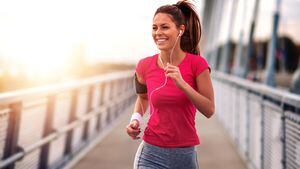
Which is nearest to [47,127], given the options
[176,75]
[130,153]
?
[130,153]

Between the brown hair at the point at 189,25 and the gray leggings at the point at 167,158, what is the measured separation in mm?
474

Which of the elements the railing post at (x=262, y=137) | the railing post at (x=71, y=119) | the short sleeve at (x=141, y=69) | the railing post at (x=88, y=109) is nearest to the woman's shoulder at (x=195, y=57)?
the short sleeve at (x=141, y=69)

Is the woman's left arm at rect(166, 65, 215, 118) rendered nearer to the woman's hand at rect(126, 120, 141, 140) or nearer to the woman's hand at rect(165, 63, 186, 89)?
the woman's hand at rect(165, 63, 186, 89)

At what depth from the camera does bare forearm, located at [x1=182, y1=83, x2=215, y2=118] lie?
2168mm

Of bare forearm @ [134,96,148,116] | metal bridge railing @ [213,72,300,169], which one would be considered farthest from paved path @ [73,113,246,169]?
bare forearm @ [134,96,148,116]

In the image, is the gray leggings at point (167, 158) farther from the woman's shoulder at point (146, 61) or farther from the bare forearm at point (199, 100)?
the woman's shoulder at point (146, 61)

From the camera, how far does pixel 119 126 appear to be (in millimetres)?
10359

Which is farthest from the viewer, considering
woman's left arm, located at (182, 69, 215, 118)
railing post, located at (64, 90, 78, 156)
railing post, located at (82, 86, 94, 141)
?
railing post, located at (82, 86, 94, 141)

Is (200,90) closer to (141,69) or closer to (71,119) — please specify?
(141,69)

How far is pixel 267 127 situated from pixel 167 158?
8.98 ft

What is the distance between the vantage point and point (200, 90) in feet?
7.51

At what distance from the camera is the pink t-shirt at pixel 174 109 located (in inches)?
91.3

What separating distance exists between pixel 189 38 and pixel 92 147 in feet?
Answer: 17.2

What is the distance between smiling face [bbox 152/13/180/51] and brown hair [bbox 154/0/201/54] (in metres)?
0.07
